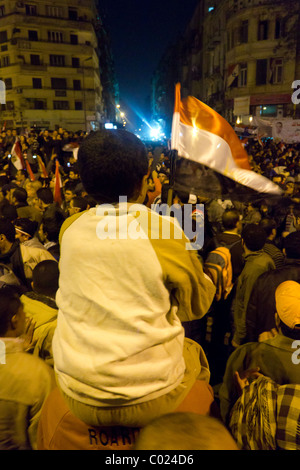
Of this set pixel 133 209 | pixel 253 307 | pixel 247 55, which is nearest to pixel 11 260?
pixel 253 307

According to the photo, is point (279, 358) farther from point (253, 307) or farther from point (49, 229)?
point (49, 229)

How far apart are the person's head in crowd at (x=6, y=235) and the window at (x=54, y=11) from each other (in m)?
54.2

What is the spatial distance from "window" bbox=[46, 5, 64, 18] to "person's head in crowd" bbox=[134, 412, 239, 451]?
5759 centimetres

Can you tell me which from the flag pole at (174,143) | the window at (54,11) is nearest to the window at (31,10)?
the window at (54,11)

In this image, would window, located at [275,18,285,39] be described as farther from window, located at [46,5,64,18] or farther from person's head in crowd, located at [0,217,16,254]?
person's head in crowd, located at [0,217,16,254]

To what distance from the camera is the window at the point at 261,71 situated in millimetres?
34062

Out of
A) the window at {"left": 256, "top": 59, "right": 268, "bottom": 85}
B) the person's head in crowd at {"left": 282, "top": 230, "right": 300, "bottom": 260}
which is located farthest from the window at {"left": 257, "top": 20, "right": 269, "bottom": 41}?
the person's head in crowd at {"left": 282, "top": 230, "right": 300, "bottom": 260}

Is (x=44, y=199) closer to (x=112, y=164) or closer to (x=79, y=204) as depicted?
(x=79, y=204)

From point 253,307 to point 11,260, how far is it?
2.88 m

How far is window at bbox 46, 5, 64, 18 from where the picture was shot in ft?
157

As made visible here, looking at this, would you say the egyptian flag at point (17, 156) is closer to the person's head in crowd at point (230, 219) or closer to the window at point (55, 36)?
the person's head in crowd at point (230, 219)

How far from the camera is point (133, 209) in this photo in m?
1.48

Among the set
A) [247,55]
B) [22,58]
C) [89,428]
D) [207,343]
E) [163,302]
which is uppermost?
[22,58]
